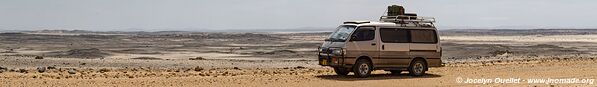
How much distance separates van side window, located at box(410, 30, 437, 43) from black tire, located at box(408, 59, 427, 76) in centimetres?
53

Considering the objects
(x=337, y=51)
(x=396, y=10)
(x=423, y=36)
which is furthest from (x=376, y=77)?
(x=396, y=10)

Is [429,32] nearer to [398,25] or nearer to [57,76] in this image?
[398,25]

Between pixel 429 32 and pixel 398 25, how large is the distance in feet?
3.62

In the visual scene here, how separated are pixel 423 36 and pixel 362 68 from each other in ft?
6.84

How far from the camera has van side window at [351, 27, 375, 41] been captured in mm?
17609

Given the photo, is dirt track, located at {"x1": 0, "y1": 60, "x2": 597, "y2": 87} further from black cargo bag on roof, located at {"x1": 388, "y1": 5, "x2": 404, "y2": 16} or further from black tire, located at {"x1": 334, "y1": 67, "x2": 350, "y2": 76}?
black cargo bag on roof, located at {"x1": 388, "y1": 5, "x2": 404, "y2": 16}

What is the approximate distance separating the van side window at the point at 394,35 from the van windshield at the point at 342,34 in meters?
0.79

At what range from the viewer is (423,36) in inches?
749

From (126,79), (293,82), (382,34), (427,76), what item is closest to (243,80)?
(293,82)

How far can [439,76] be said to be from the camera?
61.5 ft

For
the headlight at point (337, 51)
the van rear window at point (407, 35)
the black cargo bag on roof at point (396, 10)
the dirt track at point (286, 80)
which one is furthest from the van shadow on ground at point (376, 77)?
the black cargo bag on roof at point (396, 10)

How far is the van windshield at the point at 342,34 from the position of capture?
17656 millimetres

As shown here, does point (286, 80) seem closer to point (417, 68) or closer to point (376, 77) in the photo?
point (376, 77)

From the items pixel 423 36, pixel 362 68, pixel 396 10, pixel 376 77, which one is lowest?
pixel 376 77
